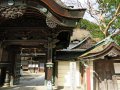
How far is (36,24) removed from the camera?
882cm

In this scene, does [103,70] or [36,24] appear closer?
[103,70]

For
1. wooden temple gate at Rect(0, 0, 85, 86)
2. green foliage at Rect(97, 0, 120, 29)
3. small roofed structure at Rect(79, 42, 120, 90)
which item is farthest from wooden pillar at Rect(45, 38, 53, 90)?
green foliage at Rect(97, 0, 120, 29)

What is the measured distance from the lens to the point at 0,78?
1186 centimetres

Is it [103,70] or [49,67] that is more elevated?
[49,67]

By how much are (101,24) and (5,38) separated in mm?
13750

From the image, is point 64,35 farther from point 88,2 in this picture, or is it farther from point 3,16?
point 88,2

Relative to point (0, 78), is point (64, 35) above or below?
above

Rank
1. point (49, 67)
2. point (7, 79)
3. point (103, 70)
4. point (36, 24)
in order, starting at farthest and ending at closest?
point (7, 79) < point (36, 24) < point (49, 67) < point (103, 70)

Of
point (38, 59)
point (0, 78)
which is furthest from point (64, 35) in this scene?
point (38, 59)

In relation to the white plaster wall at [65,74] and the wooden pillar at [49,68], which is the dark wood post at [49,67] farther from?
the white plaster wall at [65,74]

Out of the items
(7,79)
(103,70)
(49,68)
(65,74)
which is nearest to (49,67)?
(49,68)

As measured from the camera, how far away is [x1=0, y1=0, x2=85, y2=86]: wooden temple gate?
7418 mm

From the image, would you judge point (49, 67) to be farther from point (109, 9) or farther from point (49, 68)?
point (109, 9)

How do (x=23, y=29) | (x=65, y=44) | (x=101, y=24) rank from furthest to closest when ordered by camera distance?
(x=101, y=24), (x=65, y=44), (x=23, y=29)
